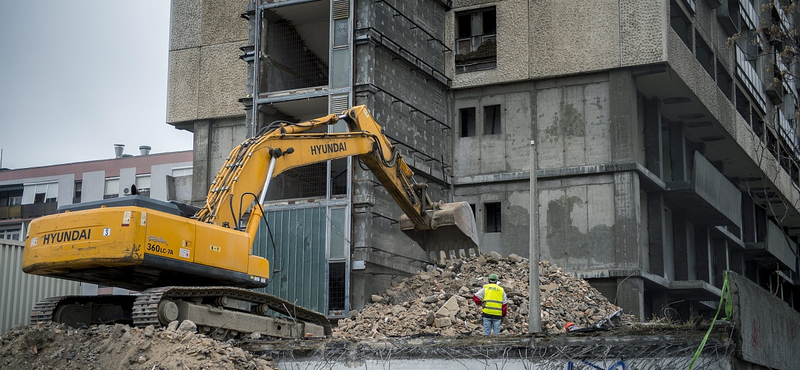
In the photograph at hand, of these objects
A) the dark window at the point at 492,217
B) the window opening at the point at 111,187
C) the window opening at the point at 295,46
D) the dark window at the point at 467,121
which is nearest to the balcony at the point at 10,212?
the window opening at the point at 111,187

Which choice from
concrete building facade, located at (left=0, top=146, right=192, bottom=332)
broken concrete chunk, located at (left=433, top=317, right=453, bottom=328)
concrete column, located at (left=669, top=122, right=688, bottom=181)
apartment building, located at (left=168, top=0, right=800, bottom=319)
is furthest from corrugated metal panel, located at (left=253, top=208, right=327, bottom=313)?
concrete building facade, located at (left=0, top=146, right=192, bottom=332)

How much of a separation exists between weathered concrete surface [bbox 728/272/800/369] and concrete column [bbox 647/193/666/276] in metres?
16.6

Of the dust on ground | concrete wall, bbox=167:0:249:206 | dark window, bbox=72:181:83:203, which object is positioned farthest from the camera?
dark window, bbox=72:181:83:203

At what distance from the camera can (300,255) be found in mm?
25469

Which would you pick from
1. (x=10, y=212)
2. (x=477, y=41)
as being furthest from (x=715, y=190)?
(x=10, y=212)

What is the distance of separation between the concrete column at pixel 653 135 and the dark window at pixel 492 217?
560 cm

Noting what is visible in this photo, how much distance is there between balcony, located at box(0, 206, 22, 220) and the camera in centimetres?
6278

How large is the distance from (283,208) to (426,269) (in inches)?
184

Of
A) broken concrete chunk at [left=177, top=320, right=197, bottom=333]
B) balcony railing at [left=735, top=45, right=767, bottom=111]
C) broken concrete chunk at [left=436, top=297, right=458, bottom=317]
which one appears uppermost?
balcony railing at [left=735, top=45, right=767, bottom=111]

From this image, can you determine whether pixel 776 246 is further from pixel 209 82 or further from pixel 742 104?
pixel 209 82

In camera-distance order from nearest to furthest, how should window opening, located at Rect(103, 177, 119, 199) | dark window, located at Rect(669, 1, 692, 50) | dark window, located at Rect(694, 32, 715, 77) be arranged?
dark window, located at Rect(669, 1, 692, 50), dark window, located at Rect(694, 32, 715, 77), window opening, located at Rect(103, 177, 119, 199)

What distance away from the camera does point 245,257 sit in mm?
15117

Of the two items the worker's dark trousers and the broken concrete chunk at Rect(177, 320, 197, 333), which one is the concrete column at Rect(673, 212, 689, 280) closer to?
the worker's dark trousers

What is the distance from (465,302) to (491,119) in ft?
31.6
